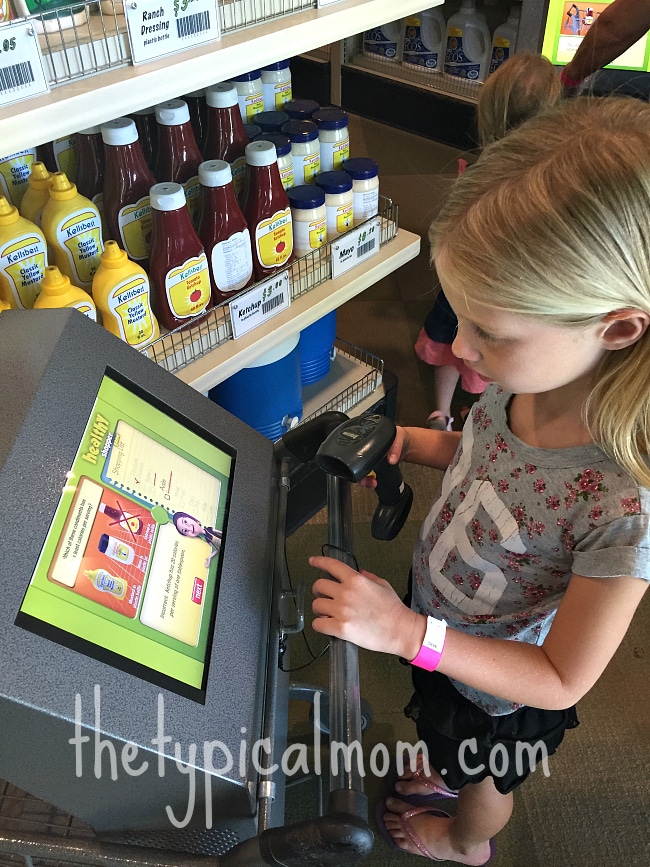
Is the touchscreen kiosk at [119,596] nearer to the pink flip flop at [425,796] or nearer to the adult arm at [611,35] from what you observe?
the pink flip flop at [425,796]

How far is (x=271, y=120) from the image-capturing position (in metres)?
1.44

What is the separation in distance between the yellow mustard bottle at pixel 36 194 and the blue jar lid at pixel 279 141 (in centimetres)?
45

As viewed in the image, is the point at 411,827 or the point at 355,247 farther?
the point at 355,247

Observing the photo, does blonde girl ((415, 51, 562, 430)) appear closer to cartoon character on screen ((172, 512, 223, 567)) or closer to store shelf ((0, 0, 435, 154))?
store shelf ((0, 0, 435, 154))

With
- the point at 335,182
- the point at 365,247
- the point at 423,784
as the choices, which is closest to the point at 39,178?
the point at 335,182

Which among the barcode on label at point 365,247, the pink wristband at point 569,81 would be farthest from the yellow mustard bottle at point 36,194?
the pink wristband at point 569,81

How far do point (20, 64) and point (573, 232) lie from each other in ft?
2.25

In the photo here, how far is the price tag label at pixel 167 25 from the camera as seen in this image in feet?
2.96

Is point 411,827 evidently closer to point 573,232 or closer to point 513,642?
point 513,642

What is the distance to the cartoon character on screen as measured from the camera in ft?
2.60

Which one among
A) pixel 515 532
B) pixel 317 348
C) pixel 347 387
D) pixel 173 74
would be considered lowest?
pixel 347 387

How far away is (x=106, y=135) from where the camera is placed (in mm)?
1140

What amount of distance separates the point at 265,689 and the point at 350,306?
225cm

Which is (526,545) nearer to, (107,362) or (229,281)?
(107,362)
